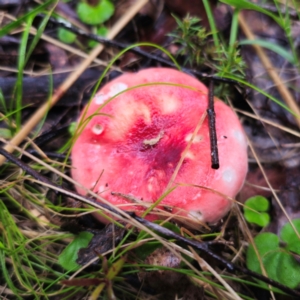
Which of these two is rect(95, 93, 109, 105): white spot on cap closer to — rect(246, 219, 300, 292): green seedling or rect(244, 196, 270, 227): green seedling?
rect(244, 196, 270, 227): green seedling

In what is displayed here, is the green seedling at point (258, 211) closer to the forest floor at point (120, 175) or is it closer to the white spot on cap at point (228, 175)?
the forest floor at point (120, 175)

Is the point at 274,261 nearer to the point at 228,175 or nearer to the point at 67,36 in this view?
the point at 228,175

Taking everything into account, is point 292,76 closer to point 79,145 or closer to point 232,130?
A: point 232,130

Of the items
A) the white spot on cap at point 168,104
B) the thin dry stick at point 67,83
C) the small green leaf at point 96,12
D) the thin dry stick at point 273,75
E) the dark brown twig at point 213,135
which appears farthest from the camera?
the small green leaf at point 96,12

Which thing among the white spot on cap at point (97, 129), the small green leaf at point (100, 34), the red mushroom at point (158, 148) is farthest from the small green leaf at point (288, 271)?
the small green leaf at point (100, 34)

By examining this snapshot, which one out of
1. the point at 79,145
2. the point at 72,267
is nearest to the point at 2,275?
the point at 72,267

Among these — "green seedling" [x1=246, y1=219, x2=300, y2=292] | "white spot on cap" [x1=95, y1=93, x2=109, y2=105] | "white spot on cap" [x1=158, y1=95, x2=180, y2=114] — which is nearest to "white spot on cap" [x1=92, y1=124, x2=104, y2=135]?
"white spot on cap" [x1=95, y1=93, x2=109, y2=105]

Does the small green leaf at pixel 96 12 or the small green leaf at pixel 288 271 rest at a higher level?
the small green leaf at pixel 96 12
